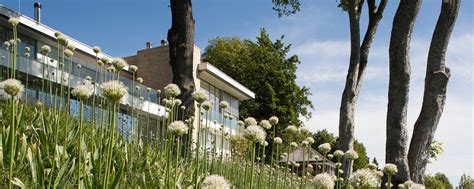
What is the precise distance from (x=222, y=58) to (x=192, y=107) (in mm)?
32442

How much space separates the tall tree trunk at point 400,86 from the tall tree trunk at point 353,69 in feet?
9.54

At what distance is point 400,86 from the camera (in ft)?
24.1

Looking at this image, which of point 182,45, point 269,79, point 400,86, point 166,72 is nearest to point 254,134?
point 400,86

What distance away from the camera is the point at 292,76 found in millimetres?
37719

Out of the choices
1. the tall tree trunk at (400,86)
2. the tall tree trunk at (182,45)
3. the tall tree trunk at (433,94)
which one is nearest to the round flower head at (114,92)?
the tall tree trunk at (400,86)

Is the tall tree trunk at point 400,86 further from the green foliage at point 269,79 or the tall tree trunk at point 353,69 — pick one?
the green foliage at point 269,79

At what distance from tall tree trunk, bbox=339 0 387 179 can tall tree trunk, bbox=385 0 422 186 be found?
9.54ft

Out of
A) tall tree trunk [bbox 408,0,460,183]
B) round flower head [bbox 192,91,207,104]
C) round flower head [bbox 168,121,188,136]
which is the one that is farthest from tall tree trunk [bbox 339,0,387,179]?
round flower head [bbox 168,121,188,136]

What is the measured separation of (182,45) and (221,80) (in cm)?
2093

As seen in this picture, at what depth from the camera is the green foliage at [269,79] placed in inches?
A: 1412

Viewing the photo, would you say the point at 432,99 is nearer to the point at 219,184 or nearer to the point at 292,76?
the point at 219,184

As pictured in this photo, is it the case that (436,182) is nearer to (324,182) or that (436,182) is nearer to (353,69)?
(353,69)

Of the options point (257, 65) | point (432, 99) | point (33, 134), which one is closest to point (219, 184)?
point (33, 134)

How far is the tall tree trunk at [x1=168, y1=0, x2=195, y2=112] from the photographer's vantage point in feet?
32.3
